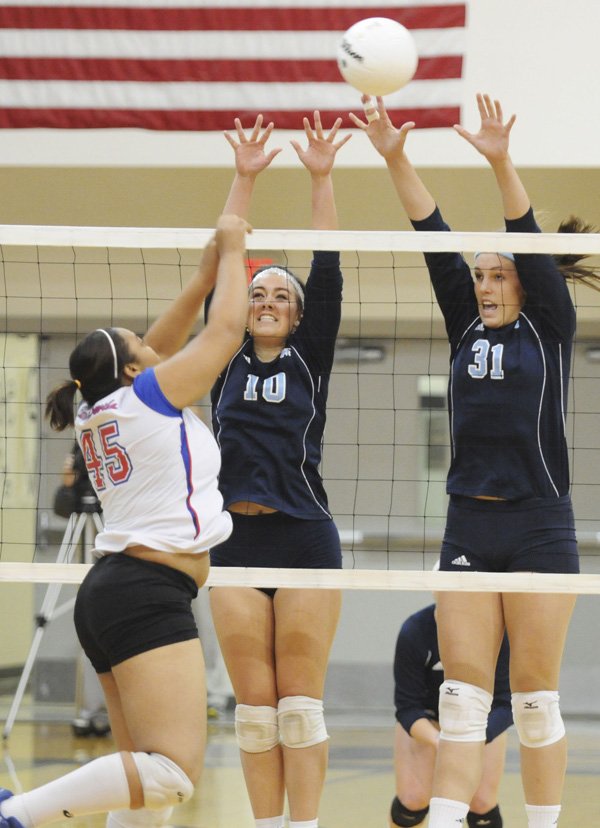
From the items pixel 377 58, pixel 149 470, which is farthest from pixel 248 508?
pixel 377 58

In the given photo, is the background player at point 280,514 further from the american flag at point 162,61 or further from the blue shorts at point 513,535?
the american flag at point 162,61

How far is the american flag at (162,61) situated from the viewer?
25.0 ft

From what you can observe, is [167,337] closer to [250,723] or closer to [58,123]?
[250,723]

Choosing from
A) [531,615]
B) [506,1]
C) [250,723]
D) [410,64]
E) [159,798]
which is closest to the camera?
[159,798]

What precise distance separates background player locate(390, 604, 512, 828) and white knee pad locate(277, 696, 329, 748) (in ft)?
2.79

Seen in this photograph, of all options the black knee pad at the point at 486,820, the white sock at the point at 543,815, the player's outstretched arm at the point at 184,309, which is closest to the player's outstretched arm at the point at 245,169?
the player's outstretched arm at the point at 184,309

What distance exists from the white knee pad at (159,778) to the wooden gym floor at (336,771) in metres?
2.47

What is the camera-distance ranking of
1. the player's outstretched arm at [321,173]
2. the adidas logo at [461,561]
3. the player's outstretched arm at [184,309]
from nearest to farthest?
the player's outstretched arm at [184,309]
the adidas logo at [461,561]
the player's outstretched arm at [321,173]

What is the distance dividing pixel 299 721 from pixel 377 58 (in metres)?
A: 2.65

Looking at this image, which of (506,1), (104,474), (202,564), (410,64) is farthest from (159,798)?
(506,1)

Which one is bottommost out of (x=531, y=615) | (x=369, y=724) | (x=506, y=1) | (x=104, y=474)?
(x=369, y=724)

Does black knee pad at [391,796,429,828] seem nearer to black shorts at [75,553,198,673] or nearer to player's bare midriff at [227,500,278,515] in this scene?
player's bare midriff at [227,500,278,515]

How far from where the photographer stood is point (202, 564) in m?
3.46

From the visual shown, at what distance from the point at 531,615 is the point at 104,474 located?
1460mm
